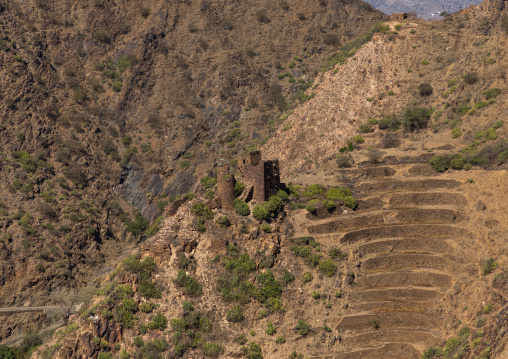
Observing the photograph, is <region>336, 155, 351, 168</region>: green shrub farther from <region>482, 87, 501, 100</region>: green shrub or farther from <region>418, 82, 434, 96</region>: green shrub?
<region>418, 82, 434, 96</region>: green shrub

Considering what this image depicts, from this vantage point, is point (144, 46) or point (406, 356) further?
point (144, 46)

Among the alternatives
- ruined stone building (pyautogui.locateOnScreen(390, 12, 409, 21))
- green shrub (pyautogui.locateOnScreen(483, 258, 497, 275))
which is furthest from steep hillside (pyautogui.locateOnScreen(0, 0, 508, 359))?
ruined stone building (pyautogui.locateOnScreen(390, 12, 409, 21))

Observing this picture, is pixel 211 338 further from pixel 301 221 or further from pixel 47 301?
pixel 47 301

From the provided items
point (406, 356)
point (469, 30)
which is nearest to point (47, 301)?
point (406, 356)

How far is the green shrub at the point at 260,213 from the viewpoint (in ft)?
174

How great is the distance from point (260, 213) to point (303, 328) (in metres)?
8.92

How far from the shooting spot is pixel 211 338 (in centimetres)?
4816

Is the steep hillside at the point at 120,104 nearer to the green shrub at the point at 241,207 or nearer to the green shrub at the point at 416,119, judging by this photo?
the green shrub at the point at 416,119

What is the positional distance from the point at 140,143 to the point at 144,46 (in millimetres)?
18138

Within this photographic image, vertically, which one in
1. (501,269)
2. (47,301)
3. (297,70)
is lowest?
(47,301)

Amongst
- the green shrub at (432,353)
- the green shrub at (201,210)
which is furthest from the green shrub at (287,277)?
the green shrub at (432,353)

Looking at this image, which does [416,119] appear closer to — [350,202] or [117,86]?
[350,202]

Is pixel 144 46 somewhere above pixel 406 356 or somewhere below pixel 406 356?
above

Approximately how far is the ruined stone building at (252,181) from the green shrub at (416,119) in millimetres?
22653
